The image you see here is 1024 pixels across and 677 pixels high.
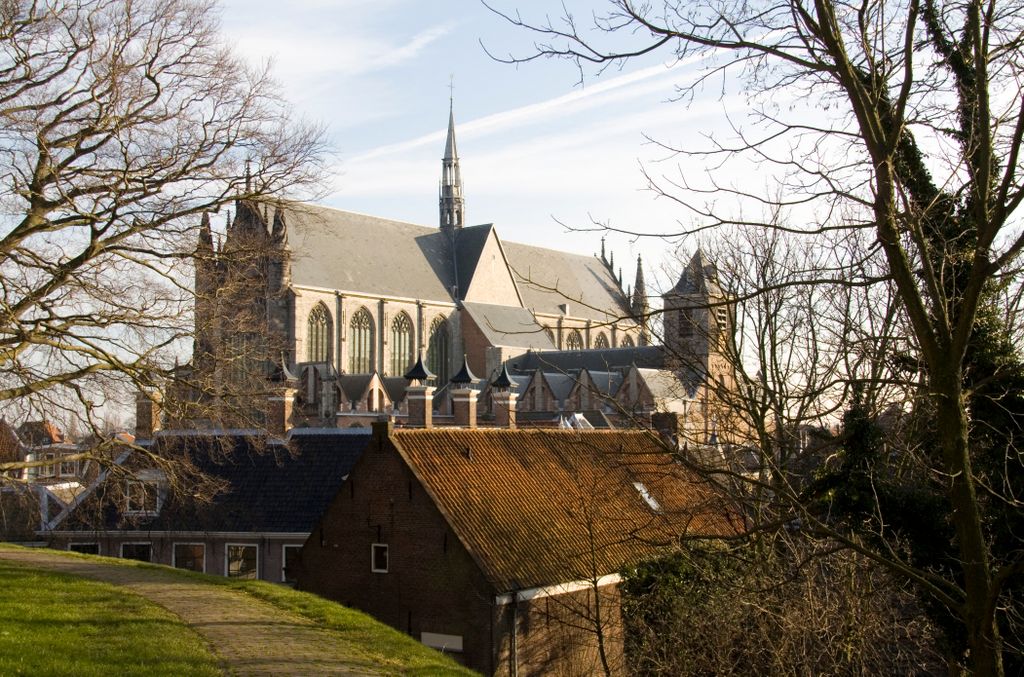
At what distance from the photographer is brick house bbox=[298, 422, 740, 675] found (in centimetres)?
1542

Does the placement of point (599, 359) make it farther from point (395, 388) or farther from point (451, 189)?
point (451, 189)

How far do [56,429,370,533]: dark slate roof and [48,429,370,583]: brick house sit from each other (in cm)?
2

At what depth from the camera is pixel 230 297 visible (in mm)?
14867

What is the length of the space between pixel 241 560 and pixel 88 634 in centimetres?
1176

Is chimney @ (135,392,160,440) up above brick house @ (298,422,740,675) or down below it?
above

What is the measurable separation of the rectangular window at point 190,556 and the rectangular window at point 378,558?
682 cm

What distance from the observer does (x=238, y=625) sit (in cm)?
1198

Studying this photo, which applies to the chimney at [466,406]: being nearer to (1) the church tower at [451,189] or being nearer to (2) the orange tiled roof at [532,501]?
(2) the orange tiled roof at [532,501]

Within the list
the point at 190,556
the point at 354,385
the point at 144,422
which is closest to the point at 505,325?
the point at 354,385

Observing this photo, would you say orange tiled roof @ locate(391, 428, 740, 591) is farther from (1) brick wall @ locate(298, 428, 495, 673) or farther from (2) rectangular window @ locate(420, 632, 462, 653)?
(2) rectangular window @ locate(420, 632, 462, 653)

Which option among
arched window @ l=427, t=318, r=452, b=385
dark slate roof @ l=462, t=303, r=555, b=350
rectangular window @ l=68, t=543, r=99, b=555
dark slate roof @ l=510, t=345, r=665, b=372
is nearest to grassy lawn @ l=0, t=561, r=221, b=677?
rectangular window @ l=68, t=543, r=99, b=555

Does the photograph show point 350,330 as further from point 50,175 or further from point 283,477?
point 50,175

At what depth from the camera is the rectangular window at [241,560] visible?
22.0m

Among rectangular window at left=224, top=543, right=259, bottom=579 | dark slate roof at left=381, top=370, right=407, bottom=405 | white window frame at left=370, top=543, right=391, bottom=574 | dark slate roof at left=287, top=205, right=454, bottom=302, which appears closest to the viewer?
white window frame at left=370, top=543, right=391, bottom=574
